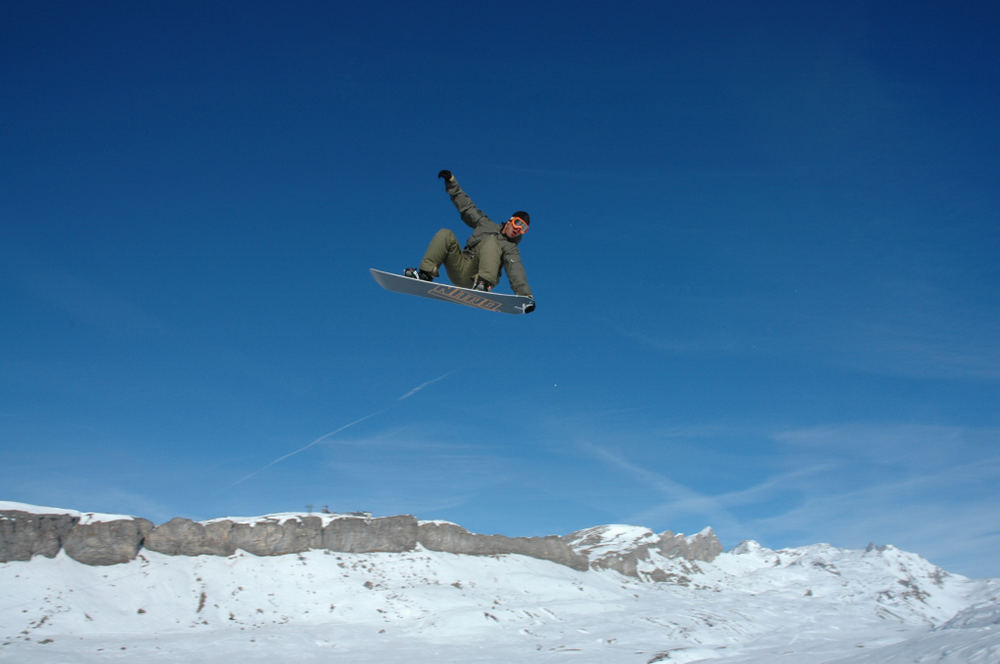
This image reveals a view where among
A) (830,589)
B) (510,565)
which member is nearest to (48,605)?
(510,565)

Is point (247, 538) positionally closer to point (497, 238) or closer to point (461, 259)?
point (461, 259)

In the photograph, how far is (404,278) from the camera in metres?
13.0

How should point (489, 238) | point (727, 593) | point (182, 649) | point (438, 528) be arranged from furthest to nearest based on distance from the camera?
point (727, 593) < point (438, 528) < point (182, 649) < point (489, 238)

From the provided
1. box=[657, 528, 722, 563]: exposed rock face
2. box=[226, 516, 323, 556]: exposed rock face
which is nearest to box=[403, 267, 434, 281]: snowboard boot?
box=[226, 516, 323, 556]: exposed rock face

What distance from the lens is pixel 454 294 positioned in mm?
13438

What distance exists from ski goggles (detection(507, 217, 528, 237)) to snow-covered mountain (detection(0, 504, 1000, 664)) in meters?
13.6

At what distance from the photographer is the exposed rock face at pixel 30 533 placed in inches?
2184

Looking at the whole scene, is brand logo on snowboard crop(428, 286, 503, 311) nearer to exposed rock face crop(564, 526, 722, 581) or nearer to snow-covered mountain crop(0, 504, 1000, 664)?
snow-covered mountain crop(0, 504, 1000, 664)

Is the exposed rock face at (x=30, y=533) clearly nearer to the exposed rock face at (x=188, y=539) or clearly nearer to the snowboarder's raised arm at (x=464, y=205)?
the exposed rock face at (x=188, y=539)

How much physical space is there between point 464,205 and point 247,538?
225ft

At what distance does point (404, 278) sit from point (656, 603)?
285 ft

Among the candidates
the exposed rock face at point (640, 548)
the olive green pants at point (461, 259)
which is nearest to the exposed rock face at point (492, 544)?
the exposed rock face at point (640, 548)

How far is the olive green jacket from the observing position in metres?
13.1

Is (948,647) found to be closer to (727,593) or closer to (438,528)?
(438,528)
